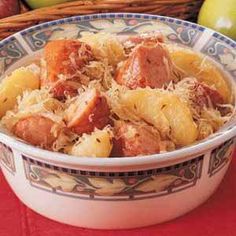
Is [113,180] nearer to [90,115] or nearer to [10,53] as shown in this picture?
[90,115]

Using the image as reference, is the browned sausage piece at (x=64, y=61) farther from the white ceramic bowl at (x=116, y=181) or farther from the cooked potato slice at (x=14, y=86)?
the white ceramic bowl at (x=116, y=181)

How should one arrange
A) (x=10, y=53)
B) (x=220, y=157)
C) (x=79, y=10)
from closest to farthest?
(x=220, y=157) < (x=10, y=53) < (x=79, y=10)

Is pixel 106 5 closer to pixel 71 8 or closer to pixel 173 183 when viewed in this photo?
pixel 71 8

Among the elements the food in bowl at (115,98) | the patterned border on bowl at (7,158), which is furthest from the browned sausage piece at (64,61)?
the patterned border on bowl at (7,158)

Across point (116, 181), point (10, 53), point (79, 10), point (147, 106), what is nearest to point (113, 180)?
point (116, 181)

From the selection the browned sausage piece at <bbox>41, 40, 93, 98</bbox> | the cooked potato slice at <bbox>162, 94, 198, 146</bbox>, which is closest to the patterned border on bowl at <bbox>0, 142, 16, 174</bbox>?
the browned sausage piece at <bbox>41, 40, 93, 98</bbox>
